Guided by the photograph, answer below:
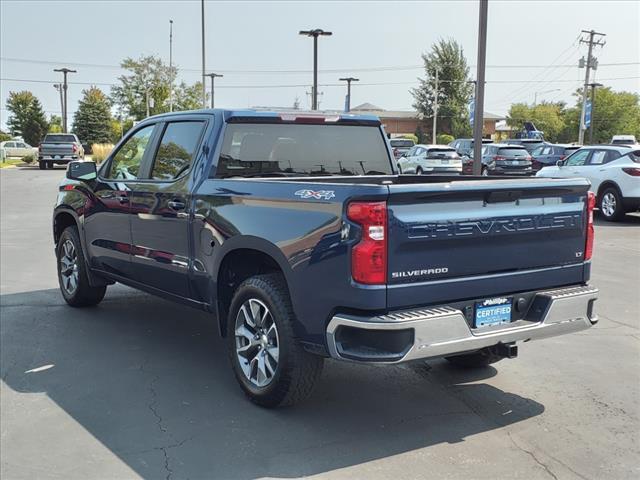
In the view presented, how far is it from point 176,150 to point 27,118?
8426 centimetres

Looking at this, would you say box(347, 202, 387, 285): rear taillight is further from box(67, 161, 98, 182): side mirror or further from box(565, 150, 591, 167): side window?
box(565, 150, 591, 167): side window

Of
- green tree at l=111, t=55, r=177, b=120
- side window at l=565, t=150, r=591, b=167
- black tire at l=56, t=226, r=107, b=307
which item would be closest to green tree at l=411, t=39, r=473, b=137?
green tree at l=111, t=55, r=177, b=120

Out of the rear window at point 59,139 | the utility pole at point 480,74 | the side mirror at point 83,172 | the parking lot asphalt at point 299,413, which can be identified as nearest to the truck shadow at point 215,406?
the parking lot asphalt at point 299,413

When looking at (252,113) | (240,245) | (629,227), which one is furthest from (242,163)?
(629,227)

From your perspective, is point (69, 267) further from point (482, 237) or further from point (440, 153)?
point (440, 153)

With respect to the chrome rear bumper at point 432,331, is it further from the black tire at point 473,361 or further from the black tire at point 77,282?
the black tire at point 77,282

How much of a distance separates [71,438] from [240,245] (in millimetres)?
1522

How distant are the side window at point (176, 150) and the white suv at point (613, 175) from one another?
10357 mm

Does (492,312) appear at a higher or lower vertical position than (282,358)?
higher

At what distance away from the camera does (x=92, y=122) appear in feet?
235

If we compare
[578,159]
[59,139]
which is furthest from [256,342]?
[59,139]

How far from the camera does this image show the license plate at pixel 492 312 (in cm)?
386

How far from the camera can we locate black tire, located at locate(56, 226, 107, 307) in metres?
6.68

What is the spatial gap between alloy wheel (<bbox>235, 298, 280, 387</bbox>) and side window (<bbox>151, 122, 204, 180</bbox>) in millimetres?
1353
